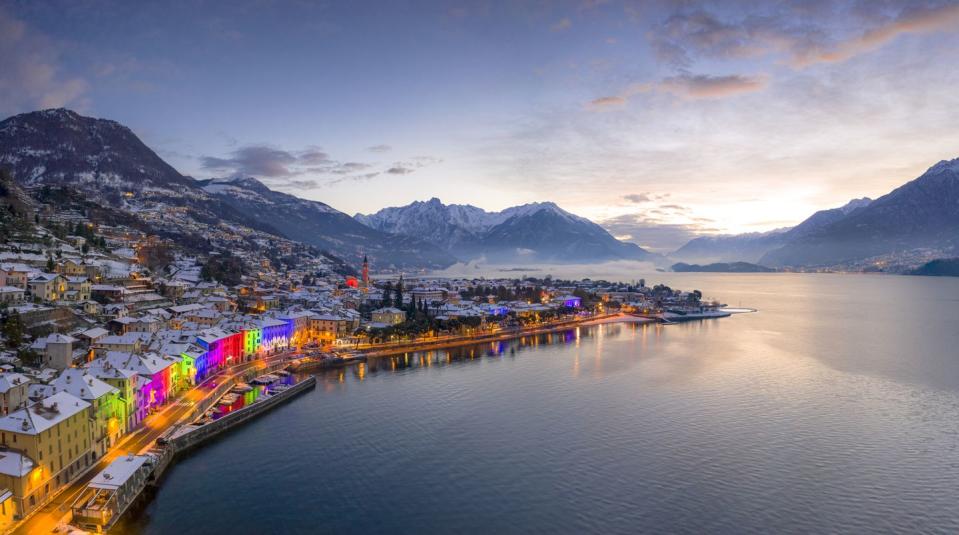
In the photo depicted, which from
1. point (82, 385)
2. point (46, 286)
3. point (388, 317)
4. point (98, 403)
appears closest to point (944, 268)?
point (388, 317)

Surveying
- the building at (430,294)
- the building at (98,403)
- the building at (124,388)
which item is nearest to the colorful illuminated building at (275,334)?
Answer: the building at (124,388)

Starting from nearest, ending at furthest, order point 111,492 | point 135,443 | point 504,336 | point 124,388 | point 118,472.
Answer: point 111,492 → point 118,472 → point 135,443 → point 124,388 → point 504,336

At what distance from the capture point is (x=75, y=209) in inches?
3125

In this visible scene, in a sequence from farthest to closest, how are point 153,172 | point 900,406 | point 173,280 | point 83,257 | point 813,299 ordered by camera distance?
point 153,172, point 813,299, point 173,280, point 83,257, point 900,406

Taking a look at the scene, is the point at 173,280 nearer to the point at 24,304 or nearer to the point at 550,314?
the point at 24,304

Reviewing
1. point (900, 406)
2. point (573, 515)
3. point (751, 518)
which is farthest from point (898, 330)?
point (573, 515)

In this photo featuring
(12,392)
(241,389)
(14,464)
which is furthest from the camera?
(241,389)

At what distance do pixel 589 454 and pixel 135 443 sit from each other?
2000 cm

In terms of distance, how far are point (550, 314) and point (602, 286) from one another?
60.7 meters

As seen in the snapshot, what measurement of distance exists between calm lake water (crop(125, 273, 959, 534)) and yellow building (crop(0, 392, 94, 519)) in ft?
9.63

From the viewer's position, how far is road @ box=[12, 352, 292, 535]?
17.2 meters

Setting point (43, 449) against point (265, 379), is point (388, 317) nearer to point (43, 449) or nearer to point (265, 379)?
point (265, 379)

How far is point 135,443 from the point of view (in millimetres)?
24031

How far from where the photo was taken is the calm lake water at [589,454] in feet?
65.7
